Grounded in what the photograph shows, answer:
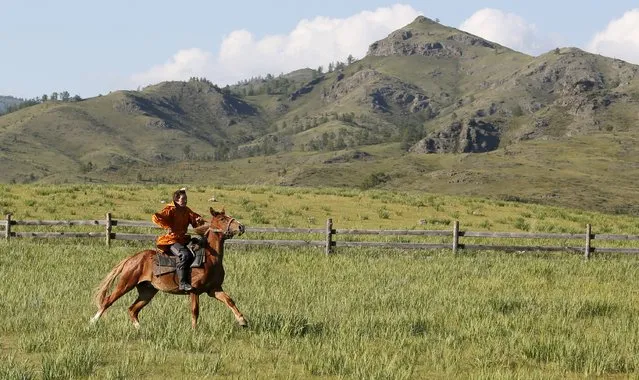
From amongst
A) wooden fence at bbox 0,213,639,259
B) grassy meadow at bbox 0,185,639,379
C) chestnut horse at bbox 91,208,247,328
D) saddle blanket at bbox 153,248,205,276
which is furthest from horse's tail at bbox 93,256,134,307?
wooden fence at bbox 0,213,639,259

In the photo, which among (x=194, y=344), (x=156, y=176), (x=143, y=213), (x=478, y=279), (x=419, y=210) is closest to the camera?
(x=194, y=344)

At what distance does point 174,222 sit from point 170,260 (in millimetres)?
617

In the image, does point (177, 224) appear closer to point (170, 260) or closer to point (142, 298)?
point (170, 260)

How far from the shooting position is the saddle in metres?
10.5

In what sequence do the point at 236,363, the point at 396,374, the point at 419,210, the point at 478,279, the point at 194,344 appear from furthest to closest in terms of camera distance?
1. the point at 419,210
2. the point at 478,279
3. the point at 194,344
4. the point at 236,363
5. the point at 396,374

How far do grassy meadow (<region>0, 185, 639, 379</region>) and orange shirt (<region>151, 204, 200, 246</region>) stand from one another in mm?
1200

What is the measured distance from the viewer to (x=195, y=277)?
34.5ft

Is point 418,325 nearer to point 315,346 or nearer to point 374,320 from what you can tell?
point 374,320

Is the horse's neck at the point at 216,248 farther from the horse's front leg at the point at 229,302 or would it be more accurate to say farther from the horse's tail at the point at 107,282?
the horse's tail at the point at 107,282

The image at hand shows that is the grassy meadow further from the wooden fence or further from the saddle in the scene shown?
the saddle

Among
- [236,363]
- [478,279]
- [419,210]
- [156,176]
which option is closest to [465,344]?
[236,363]

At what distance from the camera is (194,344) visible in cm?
977

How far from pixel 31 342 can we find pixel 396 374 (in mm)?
4541

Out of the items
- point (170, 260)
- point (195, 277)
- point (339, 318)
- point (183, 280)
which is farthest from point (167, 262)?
point (339, 318)
